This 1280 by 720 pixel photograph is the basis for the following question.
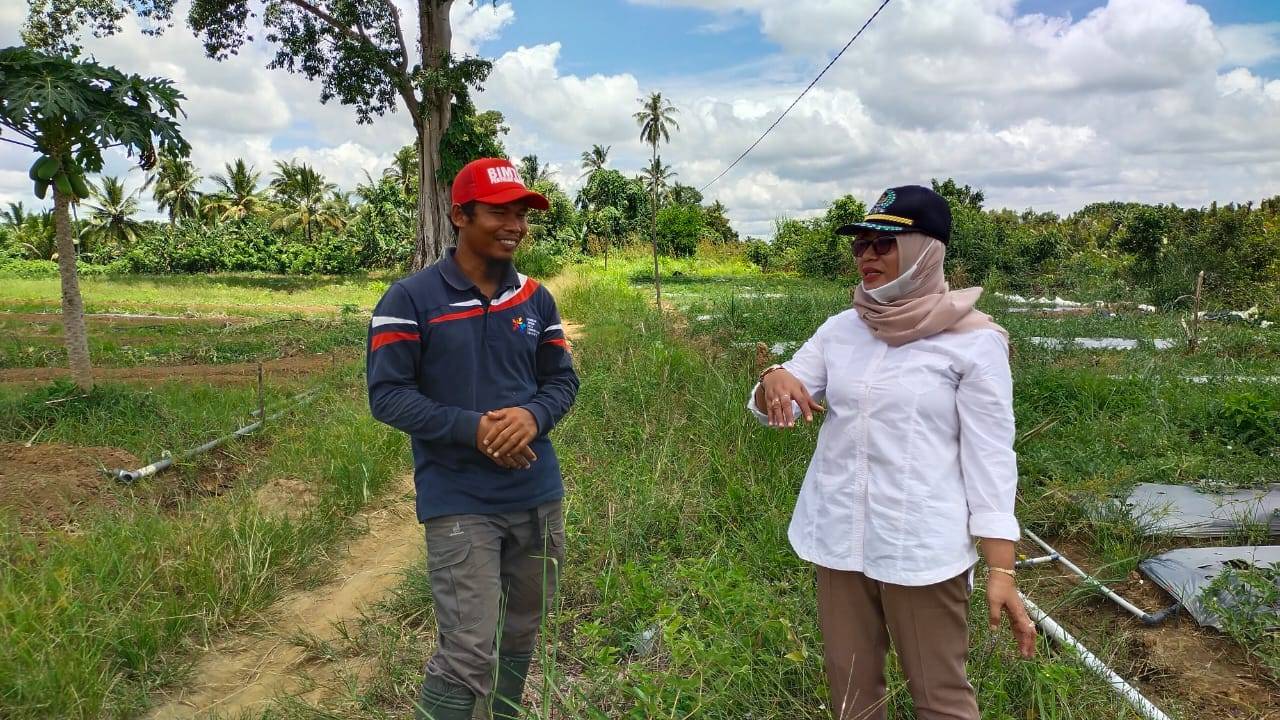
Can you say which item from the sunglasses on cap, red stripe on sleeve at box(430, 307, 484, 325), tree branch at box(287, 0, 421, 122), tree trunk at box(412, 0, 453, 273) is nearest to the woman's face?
the sunglasses on cap

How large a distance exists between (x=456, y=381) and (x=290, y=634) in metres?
1.90

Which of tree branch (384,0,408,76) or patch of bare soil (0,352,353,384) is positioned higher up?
tree branch (384,0,408,76)

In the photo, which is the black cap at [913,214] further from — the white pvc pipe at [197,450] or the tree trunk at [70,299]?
the tree trunk at [70,299]

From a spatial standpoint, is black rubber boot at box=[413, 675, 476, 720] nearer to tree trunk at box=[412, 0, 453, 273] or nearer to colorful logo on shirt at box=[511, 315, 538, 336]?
colorful logo on shirt at box=[511, 315, 538, 336]

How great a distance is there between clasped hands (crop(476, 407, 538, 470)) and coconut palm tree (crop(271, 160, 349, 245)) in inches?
1654

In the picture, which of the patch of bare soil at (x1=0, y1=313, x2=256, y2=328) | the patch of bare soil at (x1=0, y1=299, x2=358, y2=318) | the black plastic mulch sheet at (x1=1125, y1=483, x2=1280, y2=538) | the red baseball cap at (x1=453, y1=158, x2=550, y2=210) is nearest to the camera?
the red baseball cap at (x1=453, y1=158, x2=550, y2=210)

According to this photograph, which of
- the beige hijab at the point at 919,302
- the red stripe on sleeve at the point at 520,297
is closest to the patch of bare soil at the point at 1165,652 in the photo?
the beige hijab at the point at 919,302

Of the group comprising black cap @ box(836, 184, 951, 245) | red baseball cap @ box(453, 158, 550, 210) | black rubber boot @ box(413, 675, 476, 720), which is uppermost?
red baseball cap @ box(453, 158, 550, 210)

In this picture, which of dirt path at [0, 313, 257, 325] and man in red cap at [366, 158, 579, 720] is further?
dirt path at [0, 313, 257, 325]

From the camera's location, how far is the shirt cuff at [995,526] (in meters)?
1.59

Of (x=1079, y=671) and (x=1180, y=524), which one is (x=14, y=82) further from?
(x=1180, y=524)

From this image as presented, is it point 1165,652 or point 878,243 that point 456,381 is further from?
point 1165,652

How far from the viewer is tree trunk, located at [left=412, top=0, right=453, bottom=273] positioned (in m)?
14.2

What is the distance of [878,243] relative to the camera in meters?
1.75
